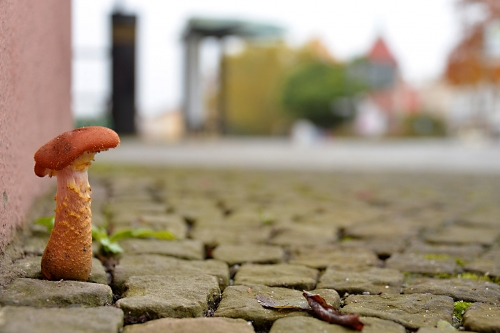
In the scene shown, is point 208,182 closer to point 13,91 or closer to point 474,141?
point 13,91

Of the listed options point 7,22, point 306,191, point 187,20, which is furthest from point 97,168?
point 187,20

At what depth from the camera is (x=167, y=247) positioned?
230 centimetres

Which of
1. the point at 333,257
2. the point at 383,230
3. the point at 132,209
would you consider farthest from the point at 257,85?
the point at 333,257

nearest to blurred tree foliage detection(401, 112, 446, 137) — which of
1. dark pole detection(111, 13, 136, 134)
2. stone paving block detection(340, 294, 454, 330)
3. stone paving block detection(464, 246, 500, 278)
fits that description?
dark pole detection(111, 13, 136, 134)

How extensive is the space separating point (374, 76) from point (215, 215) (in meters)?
52.9

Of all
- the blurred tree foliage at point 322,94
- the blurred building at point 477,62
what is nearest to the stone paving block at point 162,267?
the blurred building at point 477,62

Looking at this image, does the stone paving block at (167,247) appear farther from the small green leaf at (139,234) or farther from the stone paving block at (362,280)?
the stone paving block at (362,280)

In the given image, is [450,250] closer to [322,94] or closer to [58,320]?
[58,320]

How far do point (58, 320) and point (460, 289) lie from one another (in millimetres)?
1204

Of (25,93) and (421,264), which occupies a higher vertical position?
(25,93)

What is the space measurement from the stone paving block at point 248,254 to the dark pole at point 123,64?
8822mm

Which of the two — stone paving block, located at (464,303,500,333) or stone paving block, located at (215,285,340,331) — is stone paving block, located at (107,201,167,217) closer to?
stone paving block, located at (215,285,340,331)

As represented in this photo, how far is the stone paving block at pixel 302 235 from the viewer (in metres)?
2.57

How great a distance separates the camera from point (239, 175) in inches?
227
